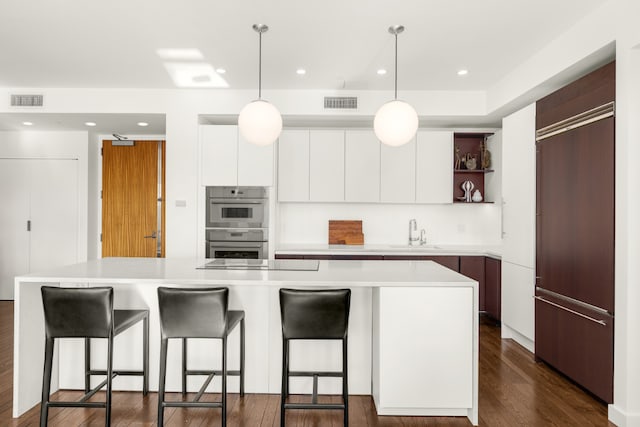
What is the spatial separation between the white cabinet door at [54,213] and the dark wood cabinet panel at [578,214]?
578 cm

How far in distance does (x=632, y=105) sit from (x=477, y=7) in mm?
1159

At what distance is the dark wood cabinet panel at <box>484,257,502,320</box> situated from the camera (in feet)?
14.5

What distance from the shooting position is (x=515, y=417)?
98.3 inches

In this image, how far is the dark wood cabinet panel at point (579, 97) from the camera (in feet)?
8.36

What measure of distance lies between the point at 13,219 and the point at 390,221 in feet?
17.4

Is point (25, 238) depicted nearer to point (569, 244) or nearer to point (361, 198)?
point (361, 198)

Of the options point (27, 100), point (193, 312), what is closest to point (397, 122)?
point (193, 312)

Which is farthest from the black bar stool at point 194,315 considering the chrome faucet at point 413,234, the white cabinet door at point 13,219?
the white cabinet door at point 13,219

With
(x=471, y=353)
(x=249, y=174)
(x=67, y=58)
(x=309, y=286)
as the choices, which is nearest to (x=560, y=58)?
(x=471, y=353)

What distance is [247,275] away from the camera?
2.52 meters

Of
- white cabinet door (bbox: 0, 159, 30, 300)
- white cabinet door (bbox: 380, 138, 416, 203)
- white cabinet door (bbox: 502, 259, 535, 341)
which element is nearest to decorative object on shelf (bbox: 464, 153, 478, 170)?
white cabinet door (bbox: 380, 138, 416, 203)

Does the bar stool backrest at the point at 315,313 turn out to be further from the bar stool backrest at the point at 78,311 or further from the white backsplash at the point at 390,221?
the white backsplash at the point at 390,221

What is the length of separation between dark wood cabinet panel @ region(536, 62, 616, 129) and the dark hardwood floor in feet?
6.72

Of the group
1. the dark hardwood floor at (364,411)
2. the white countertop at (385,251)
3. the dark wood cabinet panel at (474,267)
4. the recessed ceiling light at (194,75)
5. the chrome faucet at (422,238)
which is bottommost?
the dark hardwood floor at (364,411)
